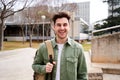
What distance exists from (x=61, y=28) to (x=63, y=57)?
0.32 m

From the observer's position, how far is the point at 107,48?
1126 cm

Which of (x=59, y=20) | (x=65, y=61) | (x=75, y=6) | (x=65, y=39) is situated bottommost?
(x=65, y=61)

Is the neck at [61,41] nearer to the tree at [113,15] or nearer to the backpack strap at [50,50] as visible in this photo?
the backpack strap at [50,50]

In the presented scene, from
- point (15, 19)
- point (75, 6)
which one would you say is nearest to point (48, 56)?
point (75, 6)

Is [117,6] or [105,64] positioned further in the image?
[117,6]

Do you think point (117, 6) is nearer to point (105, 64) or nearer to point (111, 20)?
point (111, 20)

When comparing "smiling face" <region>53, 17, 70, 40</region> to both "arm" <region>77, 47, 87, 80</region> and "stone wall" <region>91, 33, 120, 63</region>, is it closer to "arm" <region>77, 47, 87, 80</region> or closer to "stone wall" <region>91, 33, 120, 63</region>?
"arm" <region>77, 47, 87, 80</region>

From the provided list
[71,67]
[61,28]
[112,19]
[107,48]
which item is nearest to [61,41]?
[61,28]

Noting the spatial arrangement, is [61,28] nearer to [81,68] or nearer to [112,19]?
[81,68]

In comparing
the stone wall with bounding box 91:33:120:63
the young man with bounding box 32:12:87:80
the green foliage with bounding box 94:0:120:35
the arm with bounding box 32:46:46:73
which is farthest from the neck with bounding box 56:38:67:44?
the green foliage with bounding box 94:0:120:35

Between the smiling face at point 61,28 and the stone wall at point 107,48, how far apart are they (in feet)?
27.2

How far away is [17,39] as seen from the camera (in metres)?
57.8

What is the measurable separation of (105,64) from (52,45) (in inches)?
319

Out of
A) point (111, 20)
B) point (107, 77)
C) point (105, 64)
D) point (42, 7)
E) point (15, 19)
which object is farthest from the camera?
point (15, 19)
